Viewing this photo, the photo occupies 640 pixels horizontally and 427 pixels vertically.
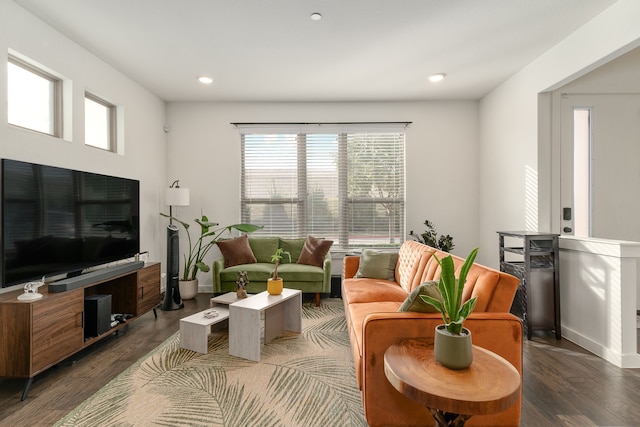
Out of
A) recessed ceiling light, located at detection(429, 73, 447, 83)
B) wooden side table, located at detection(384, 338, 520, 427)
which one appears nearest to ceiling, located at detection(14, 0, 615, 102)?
recessed ceiling light, located at detection(429, 73, 447, 83)

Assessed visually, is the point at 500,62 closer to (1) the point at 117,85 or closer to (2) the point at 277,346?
(2) the point at 277,346

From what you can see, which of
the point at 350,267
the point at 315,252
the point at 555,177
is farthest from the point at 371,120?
the point at 555,177

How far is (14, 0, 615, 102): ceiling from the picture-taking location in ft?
8.32

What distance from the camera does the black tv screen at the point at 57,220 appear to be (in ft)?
7.36

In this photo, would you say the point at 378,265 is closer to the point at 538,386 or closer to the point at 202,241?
the point at 538,386

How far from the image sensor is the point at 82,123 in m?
3.21

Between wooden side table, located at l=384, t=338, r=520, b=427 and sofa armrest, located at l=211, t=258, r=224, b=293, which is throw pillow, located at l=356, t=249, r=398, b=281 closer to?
sofa armrest, located at l=211, t=258, r=224, b=293

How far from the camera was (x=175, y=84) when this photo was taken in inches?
163

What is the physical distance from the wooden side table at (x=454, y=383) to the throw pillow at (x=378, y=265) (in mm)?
1931

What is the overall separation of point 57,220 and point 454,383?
9.83 feet

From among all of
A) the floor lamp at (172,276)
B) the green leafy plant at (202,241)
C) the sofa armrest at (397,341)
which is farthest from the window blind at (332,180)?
the sofa armrest at (397,341)

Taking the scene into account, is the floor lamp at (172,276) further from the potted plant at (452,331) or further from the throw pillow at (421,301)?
the potted plant at (452,331)

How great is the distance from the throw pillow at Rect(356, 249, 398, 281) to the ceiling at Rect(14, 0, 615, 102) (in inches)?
83.2

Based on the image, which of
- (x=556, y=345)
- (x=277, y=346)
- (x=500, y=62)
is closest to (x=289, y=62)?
(x=500, y=62)
